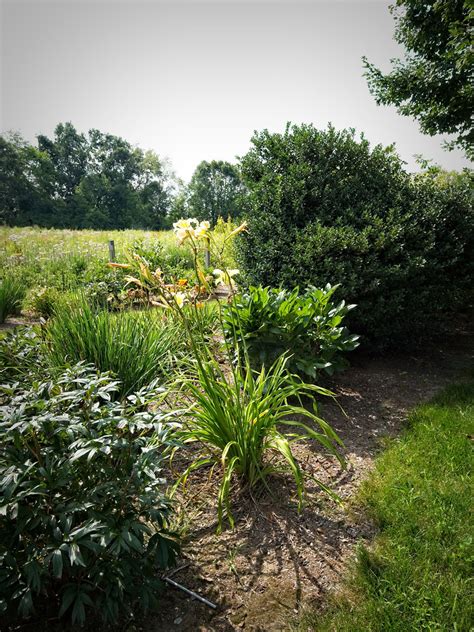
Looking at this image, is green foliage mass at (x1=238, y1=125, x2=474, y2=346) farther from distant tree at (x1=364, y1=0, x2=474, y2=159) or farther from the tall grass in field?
distant tree at (x1=364, y1=0, x2=474, y2=159)

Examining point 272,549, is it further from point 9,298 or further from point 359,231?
point 9,298

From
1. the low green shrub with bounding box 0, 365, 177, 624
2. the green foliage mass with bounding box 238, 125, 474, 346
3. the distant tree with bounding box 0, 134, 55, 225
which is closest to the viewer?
the low green shrub with bounding box 0, 365, 177, 624

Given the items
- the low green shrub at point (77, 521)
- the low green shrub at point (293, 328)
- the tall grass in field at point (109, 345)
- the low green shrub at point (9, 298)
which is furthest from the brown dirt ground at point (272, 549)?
the low green shrub at point (9, 298)

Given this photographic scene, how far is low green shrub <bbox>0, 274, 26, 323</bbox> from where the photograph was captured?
571 cm

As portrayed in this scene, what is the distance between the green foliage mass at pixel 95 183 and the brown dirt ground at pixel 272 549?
1027 inches

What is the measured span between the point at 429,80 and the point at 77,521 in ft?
26.7

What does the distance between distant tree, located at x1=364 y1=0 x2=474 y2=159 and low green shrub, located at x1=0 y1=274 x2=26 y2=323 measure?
7.74m

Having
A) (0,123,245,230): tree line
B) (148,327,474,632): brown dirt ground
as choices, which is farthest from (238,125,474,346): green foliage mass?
(0,123,245,230): tree line

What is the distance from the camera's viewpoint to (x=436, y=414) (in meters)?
2.68

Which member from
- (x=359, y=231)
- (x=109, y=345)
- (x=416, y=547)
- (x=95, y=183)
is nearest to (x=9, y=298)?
(x=109, y=345)

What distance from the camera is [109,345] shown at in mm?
2510

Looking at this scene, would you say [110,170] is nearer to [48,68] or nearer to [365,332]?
[48,68]

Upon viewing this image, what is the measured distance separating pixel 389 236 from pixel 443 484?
2.24m

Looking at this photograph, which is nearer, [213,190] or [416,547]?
[416,547]
